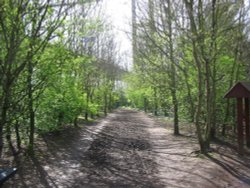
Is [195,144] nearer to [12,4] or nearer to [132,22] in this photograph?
[132,22]

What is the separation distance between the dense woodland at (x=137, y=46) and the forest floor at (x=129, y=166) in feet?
2.66

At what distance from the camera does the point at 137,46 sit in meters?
18.6

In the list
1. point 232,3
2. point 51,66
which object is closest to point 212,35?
point 232,3

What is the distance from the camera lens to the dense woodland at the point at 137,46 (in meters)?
6.71

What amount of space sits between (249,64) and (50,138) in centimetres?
985

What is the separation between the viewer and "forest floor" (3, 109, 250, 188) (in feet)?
23.1

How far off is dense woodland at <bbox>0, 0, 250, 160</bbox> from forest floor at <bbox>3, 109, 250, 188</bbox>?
0.81 metres

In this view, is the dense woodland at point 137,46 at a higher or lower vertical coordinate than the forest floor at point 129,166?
higher

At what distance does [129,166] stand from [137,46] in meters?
11.0

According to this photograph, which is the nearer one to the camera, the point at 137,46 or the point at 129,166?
the point at 129,166

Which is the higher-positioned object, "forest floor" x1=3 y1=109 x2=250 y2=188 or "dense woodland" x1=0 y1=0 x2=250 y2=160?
"dense woodland" x1=0 y1=0 x2=250 y2=160

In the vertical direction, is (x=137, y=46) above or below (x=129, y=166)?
above

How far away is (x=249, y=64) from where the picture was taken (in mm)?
15906

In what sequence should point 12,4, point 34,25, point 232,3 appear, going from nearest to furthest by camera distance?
point 12,4, point 34,25, point 232,3
